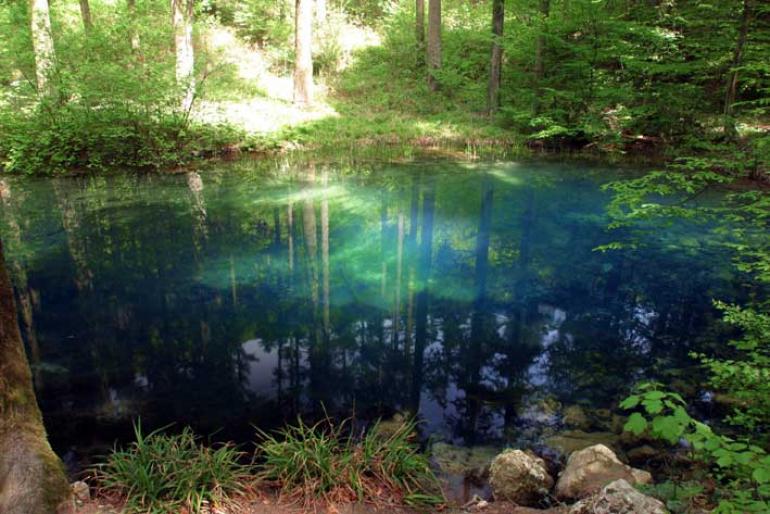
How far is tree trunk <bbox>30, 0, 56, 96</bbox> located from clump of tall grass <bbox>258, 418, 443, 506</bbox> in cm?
1468

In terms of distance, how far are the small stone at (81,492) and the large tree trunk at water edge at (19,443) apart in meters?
0.35

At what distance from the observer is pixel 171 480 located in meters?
3.95

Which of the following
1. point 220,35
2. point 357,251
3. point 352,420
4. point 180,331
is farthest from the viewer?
point 220,35

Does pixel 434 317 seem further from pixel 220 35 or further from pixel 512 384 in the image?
pixel 220 35

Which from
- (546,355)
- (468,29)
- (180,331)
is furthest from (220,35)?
(546,355)

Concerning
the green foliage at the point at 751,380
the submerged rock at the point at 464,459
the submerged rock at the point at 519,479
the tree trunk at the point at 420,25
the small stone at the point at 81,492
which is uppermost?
the tree trunk at the point at 420,25

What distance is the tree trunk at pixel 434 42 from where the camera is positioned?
78.1 feet

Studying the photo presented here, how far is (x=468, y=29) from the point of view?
27.4 m

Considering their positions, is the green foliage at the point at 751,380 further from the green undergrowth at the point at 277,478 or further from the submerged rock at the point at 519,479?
the green undergrowth at the point at 277,478

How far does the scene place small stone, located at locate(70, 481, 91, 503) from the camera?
3807 mm

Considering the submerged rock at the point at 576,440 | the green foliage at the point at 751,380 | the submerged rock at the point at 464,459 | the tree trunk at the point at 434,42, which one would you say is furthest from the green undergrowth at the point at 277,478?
the tree trunk at the point at 434,42

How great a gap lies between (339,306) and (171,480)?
15.0 feet

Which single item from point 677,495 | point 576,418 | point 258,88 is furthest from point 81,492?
point 258,88

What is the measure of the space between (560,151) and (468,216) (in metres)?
8.84
